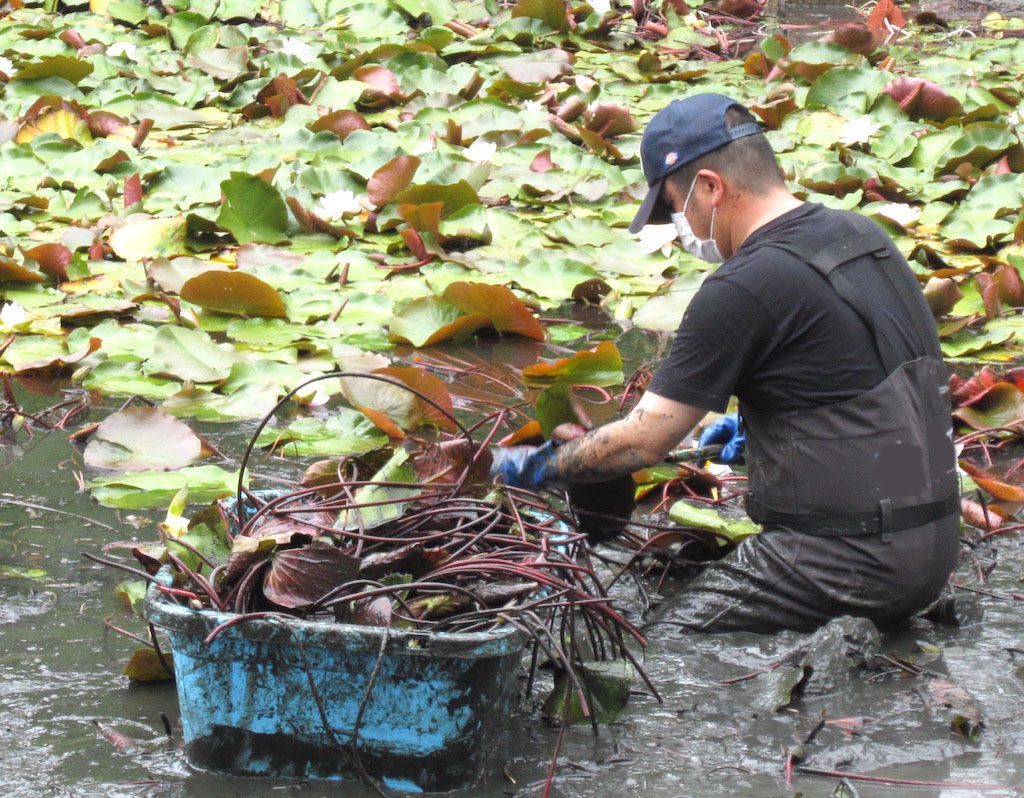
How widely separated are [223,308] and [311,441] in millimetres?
1060

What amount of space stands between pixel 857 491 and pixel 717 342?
1.45 feet

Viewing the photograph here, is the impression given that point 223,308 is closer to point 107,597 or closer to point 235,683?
point 107,597

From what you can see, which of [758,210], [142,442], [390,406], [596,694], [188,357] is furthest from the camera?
[188,357]

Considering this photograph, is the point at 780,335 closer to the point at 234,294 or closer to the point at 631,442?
the point at 631,442

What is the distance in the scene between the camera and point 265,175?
577cm

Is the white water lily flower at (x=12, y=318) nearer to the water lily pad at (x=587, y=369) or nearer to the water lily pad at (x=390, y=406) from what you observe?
the water lily pad at (x=390, y=406)

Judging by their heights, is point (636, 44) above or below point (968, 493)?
below

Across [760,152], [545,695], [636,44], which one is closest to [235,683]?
[545,695]

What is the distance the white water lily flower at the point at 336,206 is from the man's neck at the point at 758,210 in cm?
291

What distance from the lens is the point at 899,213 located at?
5648mm

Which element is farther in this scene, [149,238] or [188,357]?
[149,238]

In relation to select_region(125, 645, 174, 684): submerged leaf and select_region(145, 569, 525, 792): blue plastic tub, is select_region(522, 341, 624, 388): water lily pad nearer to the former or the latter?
select_region(125, 645, 174, 684): submerged leaf

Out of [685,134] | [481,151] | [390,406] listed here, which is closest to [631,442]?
[685,134]

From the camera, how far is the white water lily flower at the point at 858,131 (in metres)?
6.54
